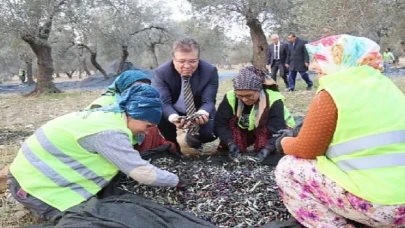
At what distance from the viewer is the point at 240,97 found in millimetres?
3646

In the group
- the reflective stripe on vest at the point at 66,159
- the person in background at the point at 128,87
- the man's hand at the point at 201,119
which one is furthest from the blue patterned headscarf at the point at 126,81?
the reflective stripe on vest at the point at 66,159

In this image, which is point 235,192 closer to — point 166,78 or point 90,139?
point 90,139

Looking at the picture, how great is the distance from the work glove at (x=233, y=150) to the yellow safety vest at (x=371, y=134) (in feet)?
5.47

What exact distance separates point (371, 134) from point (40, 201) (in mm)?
1740

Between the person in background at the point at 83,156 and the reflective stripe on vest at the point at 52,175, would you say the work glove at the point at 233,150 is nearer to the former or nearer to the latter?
the person in background at the point at 83,156

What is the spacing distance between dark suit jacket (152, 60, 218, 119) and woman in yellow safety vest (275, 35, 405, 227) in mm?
1811

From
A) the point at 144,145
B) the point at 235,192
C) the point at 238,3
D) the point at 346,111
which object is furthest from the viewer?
the point at 238,3

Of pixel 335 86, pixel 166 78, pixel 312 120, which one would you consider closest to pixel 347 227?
pixel 312 120

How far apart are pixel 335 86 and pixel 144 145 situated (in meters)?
1.86

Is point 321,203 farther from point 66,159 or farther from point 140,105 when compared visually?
point 66,159

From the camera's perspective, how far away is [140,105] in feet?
8.16

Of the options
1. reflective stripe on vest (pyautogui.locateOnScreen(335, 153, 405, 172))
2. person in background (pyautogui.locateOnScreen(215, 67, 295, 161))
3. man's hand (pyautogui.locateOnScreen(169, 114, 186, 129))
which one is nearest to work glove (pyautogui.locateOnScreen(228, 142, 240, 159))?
person in background (pyautogui.locateOnScreen(215, 67, 295, 161))

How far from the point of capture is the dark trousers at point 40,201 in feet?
8.20

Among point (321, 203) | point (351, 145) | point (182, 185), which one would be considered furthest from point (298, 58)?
point (351, 145)
